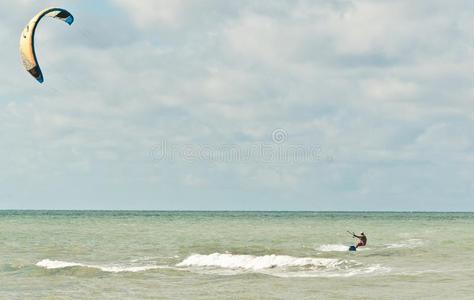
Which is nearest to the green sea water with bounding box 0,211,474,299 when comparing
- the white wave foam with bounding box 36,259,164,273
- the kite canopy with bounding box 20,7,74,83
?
the white wave foam with bounding box 36,259,164,273

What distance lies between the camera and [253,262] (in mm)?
→ 33594

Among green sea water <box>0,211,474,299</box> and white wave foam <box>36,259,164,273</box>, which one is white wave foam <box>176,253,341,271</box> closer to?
green sea water <box>0,211,474,299</box>

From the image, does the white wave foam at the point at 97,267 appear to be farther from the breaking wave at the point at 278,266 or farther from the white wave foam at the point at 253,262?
the white wave foam at the point at 253,262

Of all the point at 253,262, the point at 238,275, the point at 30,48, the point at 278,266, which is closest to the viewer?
the point at 30,48

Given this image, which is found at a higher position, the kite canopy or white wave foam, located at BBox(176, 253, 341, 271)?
the kite canopy

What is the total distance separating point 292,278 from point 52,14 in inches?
610

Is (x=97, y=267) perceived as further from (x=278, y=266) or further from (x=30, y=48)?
(x=30, y=48)

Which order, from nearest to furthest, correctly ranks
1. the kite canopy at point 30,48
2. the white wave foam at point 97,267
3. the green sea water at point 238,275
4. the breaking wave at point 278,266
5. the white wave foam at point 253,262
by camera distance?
the green sea water at point 238,275, the kite canopy at point 30,48, the breaking wave at point 278,266, the white wave foam at point 97,267, the white wave foam at point 253,262

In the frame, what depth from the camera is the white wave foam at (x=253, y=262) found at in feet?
Result: 107

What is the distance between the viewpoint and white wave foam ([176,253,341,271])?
32.5m

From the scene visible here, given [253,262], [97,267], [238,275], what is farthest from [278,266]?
[97,267]

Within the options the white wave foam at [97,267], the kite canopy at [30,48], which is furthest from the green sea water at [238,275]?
the kite canopy at [30,48]

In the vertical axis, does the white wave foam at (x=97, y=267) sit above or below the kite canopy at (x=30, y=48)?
below

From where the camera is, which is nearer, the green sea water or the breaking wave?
the green sea water
